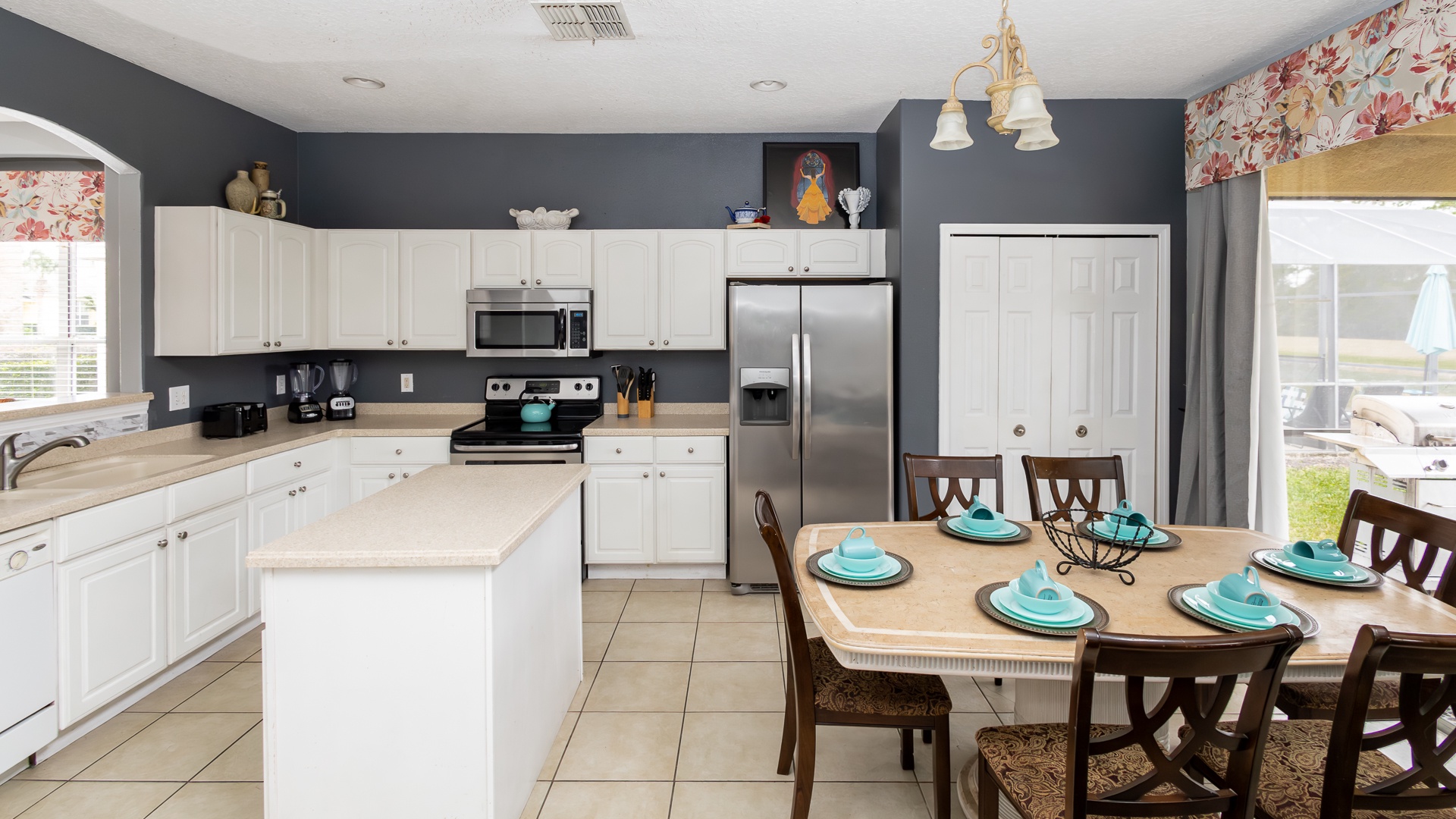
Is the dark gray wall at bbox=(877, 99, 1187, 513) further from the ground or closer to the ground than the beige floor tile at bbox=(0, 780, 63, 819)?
further from the ground

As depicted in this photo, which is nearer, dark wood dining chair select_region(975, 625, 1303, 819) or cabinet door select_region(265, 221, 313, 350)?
dark wood dining chair select_region(975, 625, 1303, 819)

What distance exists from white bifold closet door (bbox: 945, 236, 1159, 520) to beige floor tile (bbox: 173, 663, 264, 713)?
3.37 metres

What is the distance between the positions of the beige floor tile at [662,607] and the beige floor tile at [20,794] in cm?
209

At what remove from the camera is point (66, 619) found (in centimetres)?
238

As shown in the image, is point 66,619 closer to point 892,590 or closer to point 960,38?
point 892,590

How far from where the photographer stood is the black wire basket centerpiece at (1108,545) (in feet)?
6.56

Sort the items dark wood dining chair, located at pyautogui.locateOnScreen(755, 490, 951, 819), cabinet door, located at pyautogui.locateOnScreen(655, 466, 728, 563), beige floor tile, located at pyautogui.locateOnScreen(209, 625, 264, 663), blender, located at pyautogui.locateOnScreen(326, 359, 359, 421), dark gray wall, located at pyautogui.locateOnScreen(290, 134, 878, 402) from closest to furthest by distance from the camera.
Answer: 1. dark wood dining chair, located at pyautogui.locateOnScreen(755, 490, 951, 819)
2. beige floor tile, located at pyautogui.locateOnScreen(209, 625, 264, 663)
3. cabinet door, located at pyautogui.locateOnScreen(655, 466, 728, 563)
4. blender, located at pyautogui.locateOnScreen(326, 359, 359, 421)
5. dark gray wall, located at pyautogui.locateOnScreen(290, 134, 878, 402)

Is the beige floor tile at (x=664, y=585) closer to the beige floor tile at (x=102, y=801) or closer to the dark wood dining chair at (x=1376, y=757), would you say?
the beige floor tile at (x=102, y=801)

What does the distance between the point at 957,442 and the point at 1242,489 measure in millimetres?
1307

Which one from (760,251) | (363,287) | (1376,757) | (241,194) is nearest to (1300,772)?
(1376,757)

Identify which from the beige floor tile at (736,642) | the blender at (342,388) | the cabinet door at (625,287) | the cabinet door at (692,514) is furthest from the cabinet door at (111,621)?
the cabinet door at (625,287)

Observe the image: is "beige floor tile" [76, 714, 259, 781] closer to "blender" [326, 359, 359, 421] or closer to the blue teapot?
"blender" [326, 359, 359, 421]

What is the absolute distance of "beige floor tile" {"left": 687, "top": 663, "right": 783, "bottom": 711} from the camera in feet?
9.10

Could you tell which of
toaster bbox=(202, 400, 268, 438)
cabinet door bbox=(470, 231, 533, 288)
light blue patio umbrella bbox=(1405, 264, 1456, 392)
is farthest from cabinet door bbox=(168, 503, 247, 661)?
light blue patio umbrella bbox=(1405, 264, 1456, 392)
